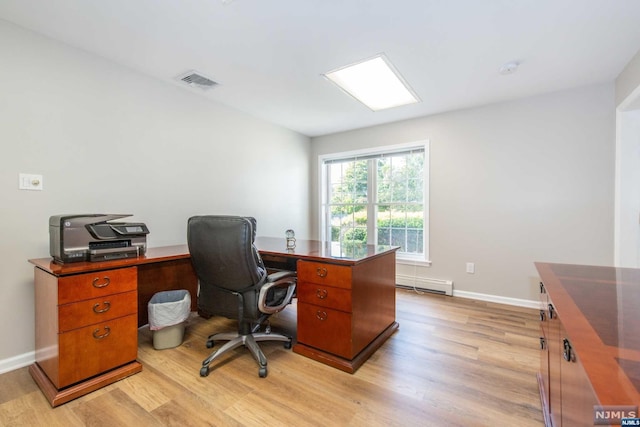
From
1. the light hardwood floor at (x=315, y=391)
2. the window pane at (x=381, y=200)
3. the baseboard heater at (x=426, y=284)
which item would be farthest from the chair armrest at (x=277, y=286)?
the window pane at (x=381, y=200)

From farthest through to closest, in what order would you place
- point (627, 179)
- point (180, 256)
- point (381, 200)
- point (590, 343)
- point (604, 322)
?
point (381, 200) → point (627, 179) → point (180, 256) → point (604, 322) → point (590, 343)

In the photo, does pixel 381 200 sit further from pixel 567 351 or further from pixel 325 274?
pixel 567 351

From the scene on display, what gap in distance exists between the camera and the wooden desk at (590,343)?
58 centimetres

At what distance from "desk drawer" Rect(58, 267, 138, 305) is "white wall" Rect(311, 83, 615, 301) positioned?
10.9 ft

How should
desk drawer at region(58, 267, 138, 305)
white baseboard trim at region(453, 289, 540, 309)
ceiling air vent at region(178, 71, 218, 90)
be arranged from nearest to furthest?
desk drawer at region(58, 267, 138, 305) → ceiling air vent at region(178, 71, 218, 90) → white baseboard trim at region(453, 289, 540, 309)

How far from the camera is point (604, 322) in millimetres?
853

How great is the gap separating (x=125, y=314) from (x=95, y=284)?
0.95 ft

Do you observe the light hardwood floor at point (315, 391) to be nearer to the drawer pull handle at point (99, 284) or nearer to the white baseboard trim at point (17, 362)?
the white baseboard trim at point (17, 362)

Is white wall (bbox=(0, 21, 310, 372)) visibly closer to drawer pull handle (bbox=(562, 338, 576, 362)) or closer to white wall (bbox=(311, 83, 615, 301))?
white wall (bbox=(311, 83, 615, 301))

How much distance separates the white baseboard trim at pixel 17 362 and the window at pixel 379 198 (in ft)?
10.4

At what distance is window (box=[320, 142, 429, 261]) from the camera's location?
3.89m

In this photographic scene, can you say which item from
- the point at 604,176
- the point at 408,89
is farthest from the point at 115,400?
the point at 604,176

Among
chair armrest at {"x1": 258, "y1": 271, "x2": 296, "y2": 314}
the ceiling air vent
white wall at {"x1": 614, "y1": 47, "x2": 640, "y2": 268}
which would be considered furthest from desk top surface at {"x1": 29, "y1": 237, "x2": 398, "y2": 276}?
white wall at {"x1": 614, "y1": 47, "x2": 640, "y2": 268}

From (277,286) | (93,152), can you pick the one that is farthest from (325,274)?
(93,152)
